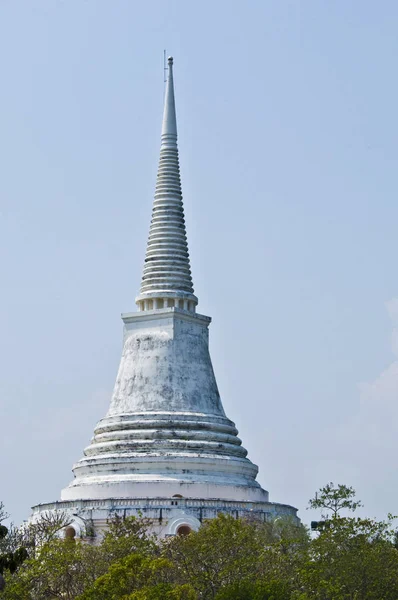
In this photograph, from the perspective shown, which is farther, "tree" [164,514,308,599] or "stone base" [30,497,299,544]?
"stone base" [30,497,299,544]

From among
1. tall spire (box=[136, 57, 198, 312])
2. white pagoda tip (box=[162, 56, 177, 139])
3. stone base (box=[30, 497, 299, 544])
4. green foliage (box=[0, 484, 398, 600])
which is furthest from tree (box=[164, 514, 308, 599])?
white pagoda tip (box=[162, 56, 177, 139])

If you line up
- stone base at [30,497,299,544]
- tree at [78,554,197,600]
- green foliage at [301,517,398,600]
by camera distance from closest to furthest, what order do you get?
tree at [78,554,197,600]
green foliage at [301,517,398,600]
stone base at [30,497,299,544]

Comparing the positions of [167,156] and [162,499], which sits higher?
[167,156]

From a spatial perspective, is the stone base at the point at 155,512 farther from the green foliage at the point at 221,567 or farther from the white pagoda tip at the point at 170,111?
the white pagoda tip at the point at 170,111

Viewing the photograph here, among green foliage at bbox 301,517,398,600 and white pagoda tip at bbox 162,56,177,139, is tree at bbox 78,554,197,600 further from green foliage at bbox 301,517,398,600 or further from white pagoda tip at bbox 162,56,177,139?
white pagoda tip at bbox 162,56,177,139

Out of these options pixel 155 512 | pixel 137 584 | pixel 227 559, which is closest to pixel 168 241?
pixel 155 512

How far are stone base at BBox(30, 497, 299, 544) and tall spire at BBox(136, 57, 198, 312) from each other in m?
10.8

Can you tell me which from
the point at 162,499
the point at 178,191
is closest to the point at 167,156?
the point at 178,191

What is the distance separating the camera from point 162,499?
50.1 meters

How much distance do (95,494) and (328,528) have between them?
42.9 feet

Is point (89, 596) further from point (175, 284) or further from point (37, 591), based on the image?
point (175, 284)

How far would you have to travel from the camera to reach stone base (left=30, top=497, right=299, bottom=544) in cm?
4931

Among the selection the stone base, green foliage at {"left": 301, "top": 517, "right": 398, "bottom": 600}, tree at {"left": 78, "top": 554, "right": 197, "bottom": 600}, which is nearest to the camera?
tree at {"left": 78, "top": 554, "right": 197, "bottom": 600}

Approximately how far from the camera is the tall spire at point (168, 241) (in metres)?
58.1
